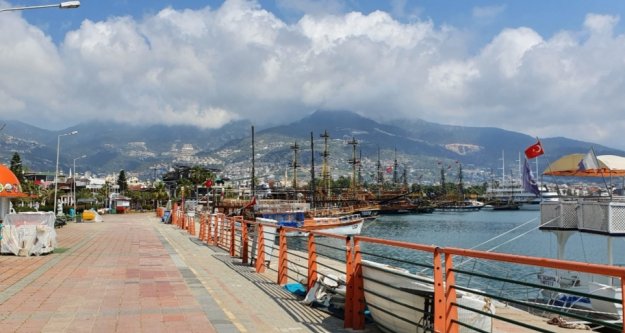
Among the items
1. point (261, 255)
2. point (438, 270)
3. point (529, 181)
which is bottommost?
point (261, 255)

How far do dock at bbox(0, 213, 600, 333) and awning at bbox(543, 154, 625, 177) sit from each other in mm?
8635

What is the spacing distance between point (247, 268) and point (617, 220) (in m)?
9.64

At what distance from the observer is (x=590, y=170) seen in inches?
749

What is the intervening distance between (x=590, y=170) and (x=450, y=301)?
15.6 m

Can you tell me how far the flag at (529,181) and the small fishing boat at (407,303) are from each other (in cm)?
1326

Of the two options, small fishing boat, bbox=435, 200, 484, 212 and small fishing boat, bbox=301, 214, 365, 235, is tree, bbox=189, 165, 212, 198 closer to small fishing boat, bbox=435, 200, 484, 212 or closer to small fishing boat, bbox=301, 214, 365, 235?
small fishing boat, bbox=301, 214, 365, 235

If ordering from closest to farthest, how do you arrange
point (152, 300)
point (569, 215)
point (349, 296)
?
point (349, 296), point (152, 300), point (569, 215)

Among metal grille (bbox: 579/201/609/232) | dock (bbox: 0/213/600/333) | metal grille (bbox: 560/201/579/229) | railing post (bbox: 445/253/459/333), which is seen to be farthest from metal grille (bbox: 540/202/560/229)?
railing post (bbox: 445/253/459/333)

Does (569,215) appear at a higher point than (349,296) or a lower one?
higher

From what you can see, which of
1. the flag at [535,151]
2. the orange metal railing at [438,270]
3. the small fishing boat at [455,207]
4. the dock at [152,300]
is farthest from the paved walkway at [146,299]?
the small fishing boat at [455,207]

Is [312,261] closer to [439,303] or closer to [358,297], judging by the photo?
[358,297]

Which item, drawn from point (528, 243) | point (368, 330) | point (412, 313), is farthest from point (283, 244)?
point (528, 243)

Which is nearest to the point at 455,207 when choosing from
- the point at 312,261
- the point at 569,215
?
the point at 569,215

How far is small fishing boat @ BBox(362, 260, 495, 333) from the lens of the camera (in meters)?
5.95
